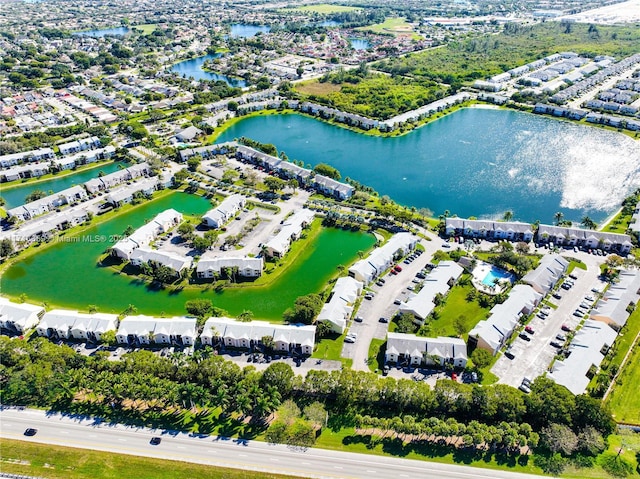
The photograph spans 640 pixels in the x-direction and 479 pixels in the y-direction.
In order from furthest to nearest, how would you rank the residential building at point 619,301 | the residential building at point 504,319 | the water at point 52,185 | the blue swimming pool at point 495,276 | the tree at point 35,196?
the water at point 52,185 → the tree at point 35,196 → the blue swimming pool at point 495,276 → the residential building at point 619,301 → the residential building at point 504,319

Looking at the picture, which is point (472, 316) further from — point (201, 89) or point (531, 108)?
point (201, 89)

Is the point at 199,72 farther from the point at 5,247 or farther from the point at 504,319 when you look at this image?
the point at 504,319

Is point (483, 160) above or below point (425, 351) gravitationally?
above

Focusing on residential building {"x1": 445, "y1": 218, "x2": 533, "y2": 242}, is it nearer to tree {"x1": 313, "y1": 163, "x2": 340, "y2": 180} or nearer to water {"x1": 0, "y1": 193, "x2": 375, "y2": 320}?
water {"x1": 0, "y1": 193, "x2": 375, "y2": 320}

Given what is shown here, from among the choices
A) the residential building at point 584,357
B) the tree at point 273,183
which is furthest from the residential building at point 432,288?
the tree at point 273,183

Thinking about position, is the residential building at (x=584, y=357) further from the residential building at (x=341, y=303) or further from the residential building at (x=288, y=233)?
the residential building at (x=288, y=233)

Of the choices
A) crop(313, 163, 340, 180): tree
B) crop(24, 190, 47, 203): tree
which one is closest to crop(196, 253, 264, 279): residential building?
crop(313, 163, 340, 180): tree

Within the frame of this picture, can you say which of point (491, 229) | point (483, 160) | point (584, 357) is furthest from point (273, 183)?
point (584, 357)
